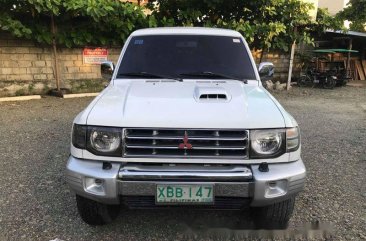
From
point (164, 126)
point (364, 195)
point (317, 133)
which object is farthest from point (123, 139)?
point (317, 133)

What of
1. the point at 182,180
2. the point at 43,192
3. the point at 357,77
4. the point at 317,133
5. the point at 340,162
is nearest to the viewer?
the point at 182,180

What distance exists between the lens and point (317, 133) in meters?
7.36

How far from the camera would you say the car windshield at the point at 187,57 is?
402 centimetres

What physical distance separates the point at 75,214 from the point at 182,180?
147 centimetres

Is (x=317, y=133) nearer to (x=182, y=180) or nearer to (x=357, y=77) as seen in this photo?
(x=182, y=180)

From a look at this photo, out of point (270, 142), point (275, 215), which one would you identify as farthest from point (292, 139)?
point (275, 215)

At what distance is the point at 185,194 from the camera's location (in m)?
2.76

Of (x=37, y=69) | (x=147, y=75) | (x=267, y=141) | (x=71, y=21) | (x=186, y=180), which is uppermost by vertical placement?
(x=71, y=21)

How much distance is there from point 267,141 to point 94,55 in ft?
32.0

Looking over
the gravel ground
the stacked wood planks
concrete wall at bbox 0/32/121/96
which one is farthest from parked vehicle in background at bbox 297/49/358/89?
concrete wall at bbox 0/32/121/96

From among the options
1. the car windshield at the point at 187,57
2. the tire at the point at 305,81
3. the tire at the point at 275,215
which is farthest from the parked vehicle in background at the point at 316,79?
the tire at the point at 275,215

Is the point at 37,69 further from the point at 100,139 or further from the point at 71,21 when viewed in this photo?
the point at 100,139

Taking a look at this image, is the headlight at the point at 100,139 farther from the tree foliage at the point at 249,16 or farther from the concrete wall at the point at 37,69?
the tree foliage at the point at 249,16

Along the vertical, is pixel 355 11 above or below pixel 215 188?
above
